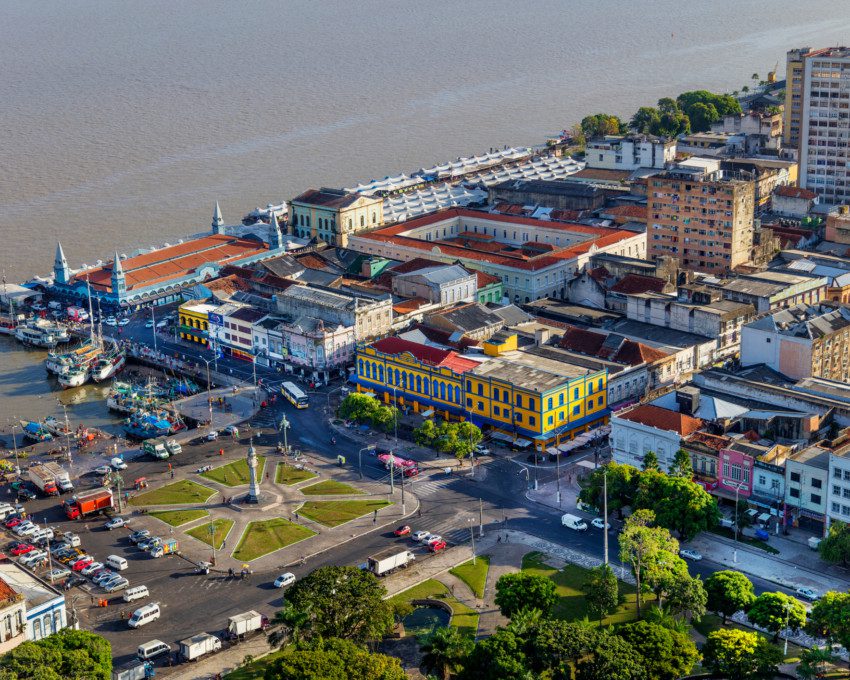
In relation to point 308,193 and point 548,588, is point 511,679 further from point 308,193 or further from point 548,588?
point 308,193

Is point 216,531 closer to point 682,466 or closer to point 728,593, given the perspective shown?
point 682,466

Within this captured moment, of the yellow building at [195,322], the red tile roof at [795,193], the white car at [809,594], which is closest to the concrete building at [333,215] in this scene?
the yellow building at [195,322]

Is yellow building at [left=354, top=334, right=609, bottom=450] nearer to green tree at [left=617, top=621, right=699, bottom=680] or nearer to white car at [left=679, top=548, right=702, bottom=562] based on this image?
white car at [left=679, top=548, right=702, bottom=562]

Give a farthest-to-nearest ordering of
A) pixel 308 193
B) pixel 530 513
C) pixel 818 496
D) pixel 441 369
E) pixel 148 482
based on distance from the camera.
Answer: pixel 308 193 < pixel 441 369 < pixel 148 482 < pixel 530 513 < pixel 818 496

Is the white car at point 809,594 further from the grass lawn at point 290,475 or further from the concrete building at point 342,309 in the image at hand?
the concrete building at point 342,309

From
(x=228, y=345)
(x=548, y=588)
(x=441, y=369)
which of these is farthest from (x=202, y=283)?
(x=548, y=588)

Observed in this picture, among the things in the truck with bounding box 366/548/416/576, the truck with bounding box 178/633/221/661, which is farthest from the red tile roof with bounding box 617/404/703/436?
the truck with bounding box 178/633/221/661
